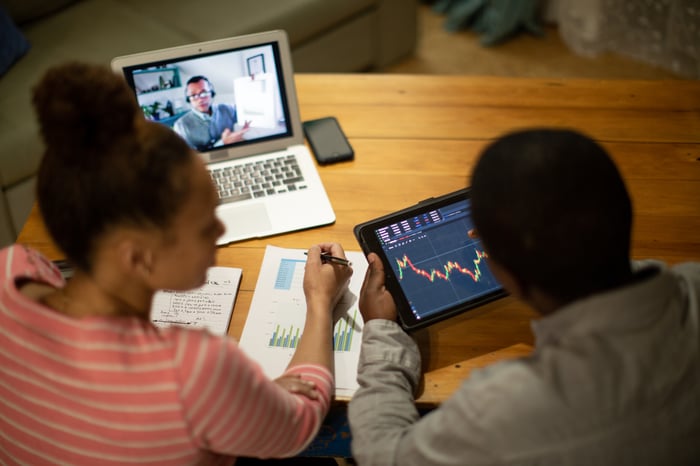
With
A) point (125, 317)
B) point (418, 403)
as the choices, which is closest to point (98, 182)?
point (125, 317)

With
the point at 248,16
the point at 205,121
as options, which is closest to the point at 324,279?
the point at 205,121

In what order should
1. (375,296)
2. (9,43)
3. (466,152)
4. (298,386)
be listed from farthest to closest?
(9,43), (466,152), (375,296), (298,386)

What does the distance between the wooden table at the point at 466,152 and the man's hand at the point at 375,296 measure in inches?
3.8

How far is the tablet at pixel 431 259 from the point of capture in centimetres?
117

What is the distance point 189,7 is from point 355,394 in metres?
1.93

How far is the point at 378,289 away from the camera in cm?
117

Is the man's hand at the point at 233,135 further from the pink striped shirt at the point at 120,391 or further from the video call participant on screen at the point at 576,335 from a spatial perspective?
the video call participant on screen at the point at 576,335

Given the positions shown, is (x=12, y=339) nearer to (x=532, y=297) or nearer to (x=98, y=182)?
(x=98, y=182)

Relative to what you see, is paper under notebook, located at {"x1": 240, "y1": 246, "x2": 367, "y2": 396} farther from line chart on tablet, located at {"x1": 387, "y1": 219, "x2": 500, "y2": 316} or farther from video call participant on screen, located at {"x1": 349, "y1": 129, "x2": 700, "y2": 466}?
video call participant on screen, located at {"x1": 349, "y1": 129, "x2": 700, "y2": 466}

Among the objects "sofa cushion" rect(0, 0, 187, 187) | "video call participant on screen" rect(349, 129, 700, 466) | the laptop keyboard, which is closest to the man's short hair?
"video call participant on screen" rect(349, 129, 700, 466)

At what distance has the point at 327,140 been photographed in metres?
1.57

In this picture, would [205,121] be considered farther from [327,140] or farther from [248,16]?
[248,16]

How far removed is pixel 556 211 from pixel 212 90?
0.91 metres

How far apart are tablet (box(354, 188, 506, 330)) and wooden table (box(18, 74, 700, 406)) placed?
0.07 metres
